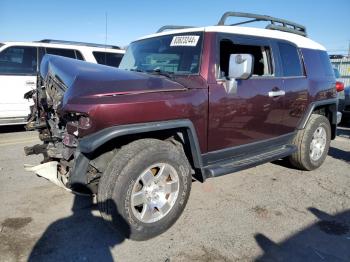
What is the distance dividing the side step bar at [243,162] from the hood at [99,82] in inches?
38.1

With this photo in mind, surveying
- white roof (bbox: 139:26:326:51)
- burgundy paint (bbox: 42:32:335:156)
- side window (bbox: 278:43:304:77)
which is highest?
white roof (bbox: 139:26:326:51)

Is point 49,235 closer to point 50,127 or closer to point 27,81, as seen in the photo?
point 50,127

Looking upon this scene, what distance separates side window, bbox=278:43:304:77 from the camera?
4.46 metres

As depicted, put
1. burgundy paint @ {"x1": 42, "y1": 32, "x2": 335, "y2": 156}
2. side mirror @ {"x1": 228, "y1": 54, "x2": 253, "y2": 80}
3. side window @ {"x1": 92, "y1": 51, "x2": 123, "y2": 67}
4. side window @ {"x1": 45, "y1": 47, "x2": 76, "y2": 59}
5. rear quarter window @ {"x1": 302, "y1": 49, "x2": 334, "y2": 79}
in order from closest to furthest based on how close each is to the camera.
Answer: burgundy paint @ {"x1": 42, "y1": 32, "x2": 335, "y2": 156}, side mirror @ {"x1": 228, "y1": 54, "x2": 253, "y2": 80}, rear quarter window @ {"x1": 302, "y1": 49, "x2": 334, "y2": 79}, side window @ {"x1": 45, "y1": 47, "x2": 76, "y2": 59}, side window @ {"x1": 92, "y1": 51, "x2": 123, "y2": 67}

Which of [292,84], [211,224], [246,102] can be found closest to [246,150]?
[246,102]

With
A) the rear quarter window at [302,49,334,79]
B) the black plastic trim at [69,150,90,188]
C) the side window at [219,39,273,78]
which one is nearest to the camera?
the black plastic trim at [69,150,90,188]

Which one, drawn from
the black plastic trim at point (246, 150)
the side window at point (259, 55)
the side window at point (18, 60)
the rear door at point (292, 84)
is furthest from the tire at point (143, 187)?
the side window at point (18, 60)

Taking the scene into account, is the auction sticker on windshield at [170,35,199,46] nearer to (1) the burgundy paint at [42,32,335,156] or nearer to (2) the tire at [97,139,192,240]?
(1) the burgundy paint at [42,32,335,156]

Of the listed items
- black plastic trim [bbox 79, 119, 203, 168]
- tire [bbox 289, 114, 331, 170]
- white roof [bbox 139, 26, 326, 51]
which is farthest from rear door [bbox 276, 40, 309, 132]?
black plastic trim [bbox 79, 119, 203, 168]

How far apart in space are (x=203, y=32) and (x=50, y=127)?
77.0 inches

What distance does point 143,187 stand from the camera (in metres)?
3.13

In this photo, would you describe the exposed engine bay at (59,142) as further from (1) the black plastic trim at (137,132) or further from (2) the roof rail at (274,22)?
(2) the roof rail at (274,22)

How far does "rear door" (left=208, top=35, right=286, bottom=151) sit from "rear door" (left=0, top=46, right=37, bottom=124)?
529cm

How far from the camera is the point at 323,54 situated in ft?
17.6
